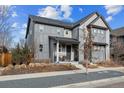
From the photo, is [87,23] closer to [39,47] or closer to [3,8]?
[39,47]

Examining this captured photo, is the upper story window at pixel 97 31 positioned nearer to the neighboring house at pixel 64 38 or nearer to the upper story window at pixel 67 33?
the neighboring house at pixel 64 38

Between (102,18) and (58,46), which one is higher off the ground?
(102,18)

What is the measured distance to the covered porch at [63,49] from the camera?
2806 centimetres

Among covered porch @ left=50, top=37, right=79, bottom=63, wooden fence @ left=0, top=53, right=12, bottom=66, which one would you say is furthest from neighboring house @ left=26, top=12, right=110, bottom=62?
wooden fence @ left=0, top=53, right=12, bottom=66

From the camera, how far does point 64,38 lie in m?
29.6

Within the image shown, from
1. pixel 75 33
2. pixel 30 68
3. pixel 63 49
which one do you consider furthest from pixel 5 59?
pixel 75 33

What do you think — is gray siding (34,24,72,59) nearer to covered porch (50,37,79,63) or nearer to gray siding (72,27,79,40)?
covered porch (50,37,79,63)

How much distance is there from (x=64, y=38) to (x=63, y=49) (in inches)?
63.8

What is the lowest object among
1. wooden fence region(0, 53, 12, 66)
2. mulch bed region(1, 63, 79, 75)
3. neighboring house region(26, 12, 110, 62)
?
mulch bed region(1, 63, 79, 75)

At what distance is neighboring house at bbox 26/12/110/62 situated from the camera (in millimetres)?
28094
